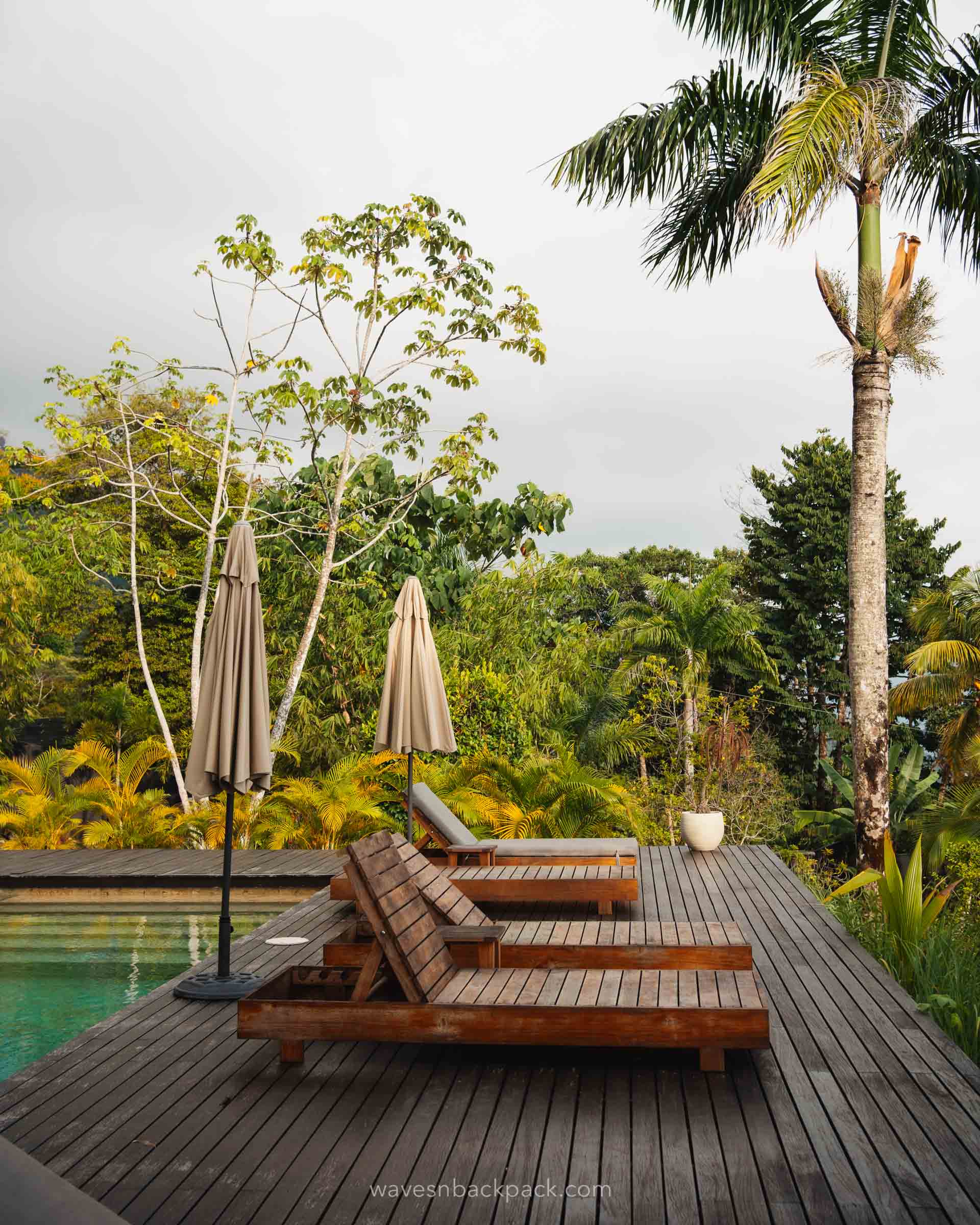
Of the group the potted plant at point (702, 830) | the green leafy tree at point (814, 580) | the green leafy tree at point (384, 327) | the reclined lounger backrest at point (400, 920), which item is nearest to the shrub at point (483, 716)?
the green leafy tree at point (384, 327)

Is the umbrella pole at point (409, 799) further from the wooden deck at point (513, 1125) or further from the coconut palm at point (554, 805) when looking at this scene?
the coconut palm at point (554, 805)

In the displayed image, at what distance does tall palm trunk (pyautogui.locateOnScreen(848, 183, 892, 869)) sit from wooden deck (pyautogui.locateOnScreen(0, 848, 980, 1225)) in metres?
5.65

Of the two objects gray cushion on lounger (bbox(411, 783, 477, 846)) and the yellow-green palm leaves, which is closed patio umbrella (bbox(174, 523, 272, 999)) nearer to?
gray cushion on lounger (bbox(411, 783, 477, 846))

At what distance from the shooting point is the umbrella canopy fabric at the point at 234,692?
4.77m

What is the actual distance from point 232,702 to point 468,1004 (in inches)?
71.6

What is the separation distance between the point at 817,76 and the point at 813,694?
21283 mm

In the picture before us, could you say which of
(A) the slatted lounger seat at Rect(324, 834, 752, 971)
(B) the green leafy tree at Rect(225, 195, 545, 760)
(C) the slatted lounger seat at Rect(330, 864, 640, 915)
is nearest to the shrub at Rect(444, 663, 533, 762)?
(B) the green leafy tree at Rect(225, 195, 545, 760)

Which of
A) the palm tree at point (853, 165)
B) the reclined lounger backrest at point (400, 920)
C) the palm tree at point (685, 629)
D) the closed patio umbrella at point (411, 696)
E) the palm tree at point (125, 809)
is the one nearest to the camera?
the reclined lounger backrest at point (400, 920)

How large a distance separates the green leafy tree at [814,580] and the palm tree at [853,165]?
60.0 feet

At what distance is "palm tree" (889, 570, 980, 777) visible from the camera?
53.2 ft

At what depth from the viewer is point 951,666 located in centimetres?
1688

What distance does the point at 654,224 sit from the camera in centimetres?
1225

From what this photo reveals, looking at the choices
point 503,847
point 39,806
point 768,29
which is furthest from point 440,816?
point 768,29

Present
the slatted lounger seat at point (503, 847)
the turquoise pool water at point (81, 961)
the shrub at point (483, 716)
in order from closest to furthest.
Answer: the turquoise pool water at point (81, 961) → the slatted lounger seat at point (503, 847) → the shrub at point (483, 716)
